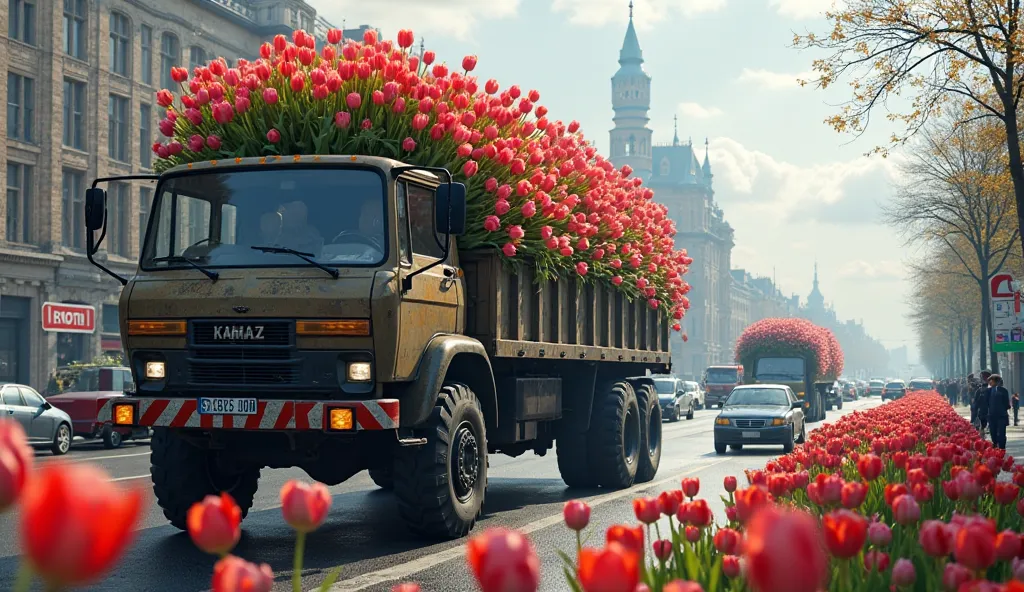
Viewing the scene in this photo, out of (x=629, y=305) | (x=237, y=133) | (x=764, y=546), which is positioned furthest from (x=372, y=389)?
(x=764, y=546)

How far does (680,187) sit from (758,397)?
133 meters

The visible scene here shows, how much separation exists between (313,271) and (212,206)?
129cm

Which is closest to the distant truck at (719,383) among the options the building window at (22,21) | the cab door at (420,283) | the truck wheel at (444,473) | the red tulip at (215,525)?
the building window at (22,21)

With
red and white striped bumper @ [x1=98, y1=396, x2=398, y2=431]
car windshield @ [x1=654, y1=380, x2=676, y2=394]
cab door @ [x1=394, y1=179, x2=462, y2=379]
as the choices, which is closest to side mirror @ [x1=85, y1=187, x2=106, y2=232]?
red and white striped bumper @ [x1=98, y1=396, x2=398, y2=431]

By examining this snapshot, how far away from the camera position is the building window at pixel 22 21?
3969 cm

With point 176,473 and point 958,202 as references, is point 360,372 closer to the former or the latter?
point 176,473

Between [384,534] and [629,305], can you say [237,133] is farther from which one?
[629,305]

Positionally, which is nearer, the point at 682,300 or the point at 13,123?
the point at 682,300

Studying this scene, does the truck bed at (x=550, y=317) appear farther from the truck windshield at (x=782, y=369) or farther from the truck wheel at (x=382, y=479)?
the truck windshield at (x=782, y=369)

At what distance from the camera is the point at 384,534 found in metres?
10.4

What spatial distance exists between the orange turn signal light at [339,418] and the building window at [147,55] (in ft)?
136

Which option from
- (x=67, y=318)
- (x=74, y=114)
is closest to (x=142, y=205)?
(x=74, y=114)

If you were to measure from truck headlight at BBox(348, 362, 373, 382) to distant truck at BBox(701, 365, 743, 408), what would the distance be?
51.5 meters

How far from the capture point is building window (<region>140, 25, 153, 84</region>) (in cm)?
4722
